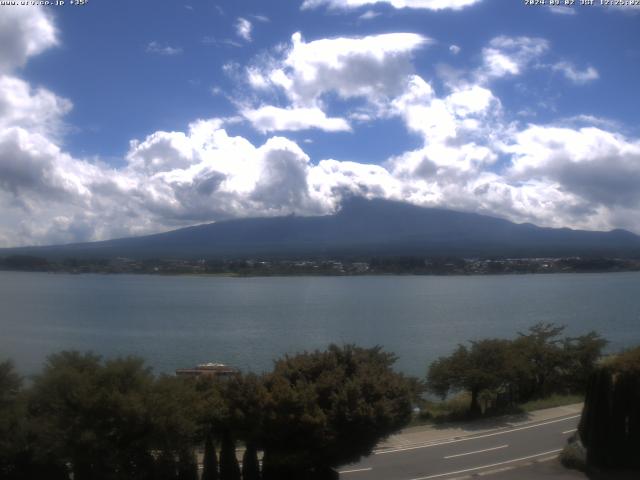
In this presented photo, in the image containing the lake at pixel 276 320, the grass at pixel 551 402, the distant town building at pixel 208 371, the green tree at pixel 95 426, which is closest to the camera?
the green tree at pixel 95 426

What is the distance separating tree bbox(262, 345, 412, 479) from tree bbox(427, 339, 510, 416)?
7.78 meters

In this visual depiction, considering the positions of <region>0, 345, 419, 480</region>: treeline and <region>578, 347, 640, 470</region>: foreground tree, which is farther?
<region>578, 347, 640, 470</region>: foreground tree

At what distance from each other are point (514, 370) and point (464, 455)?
22.0 feet

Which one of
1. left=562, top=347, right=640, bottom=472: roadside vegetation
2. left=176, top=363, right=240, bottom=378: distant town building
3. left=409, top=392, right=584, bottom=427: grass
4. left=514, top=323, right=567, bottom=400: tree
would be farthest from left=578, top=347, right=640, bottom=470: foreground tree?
left=514, top=323, right=567, bottom=400: tree

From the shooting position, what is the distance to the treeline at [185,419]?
8.49m

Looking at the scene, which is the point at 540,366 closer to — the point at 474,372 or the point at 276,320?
the point at 474,372

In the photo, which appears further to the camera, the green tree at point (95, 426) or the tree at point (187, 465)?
the tree at point (187, 465)

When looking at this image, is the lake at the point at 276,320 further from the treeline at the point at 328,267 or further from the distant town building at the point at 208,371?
the treeline at the point at 328,267

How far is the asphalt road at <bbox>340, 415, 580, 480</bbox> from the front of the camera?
1100 centimetres

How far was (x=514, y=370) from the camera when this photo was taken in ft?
59.7

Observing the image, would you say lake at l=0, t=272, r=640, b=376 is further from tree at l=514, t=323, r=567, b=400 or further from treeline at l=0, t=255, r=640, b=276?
treeline at l=0, t=255, r=640, b=276

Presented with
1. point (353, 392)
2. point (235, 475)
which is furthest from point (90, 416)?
point (353, 392)

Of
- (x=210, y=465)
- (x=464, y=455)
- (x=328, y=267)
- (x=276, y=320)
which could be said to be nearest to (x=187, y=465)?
(x=210, y=465)

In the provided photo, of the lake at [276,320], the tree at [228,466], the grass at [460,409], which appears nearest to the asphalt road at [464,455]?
the grass at [460,409]
